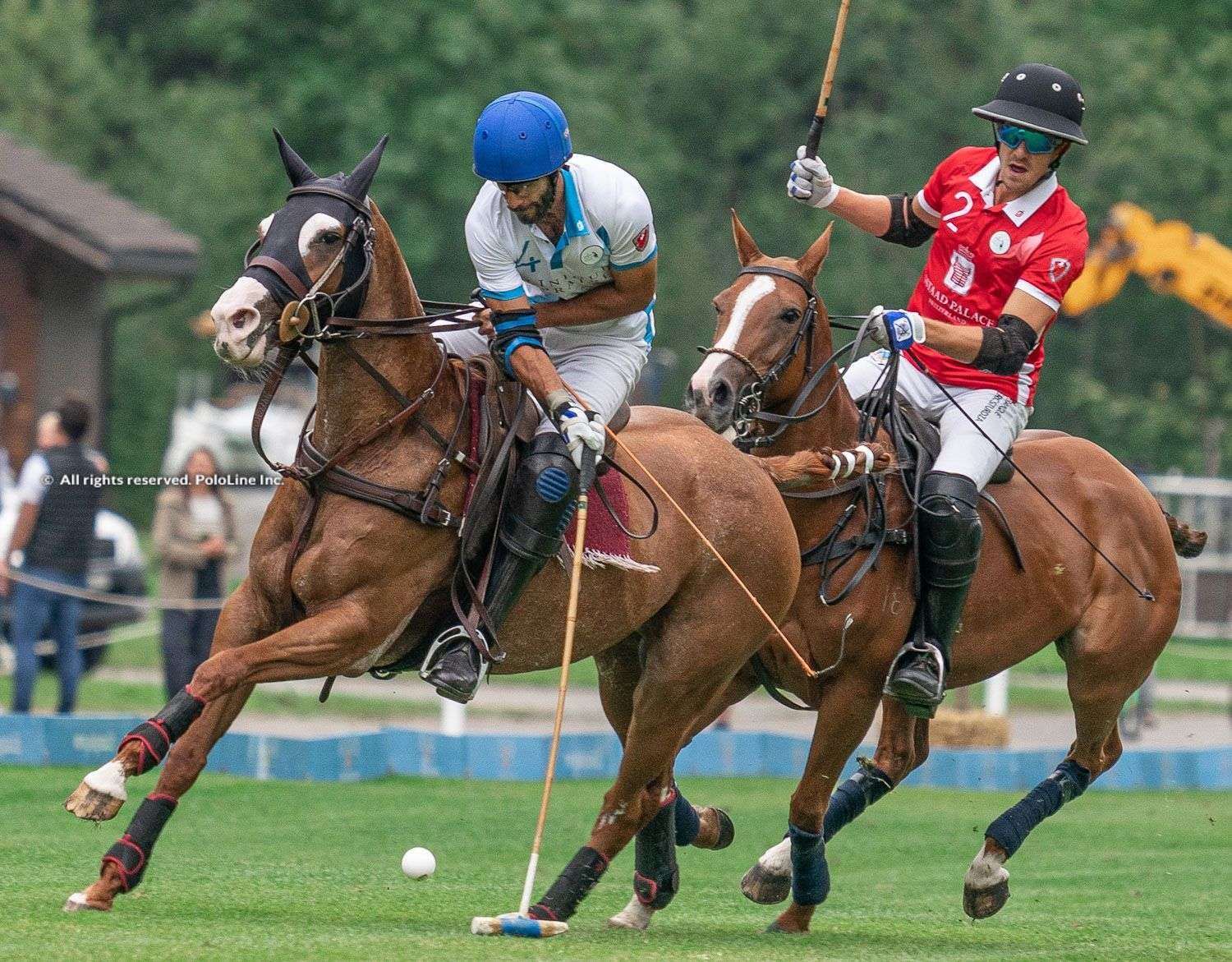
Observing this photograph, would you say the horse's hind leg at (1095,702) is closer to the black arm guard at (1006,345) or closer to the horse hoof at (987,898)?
the horse hoof at (987,898)

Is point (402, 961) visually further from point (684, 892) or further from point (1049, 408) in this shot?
point (1049, 408)

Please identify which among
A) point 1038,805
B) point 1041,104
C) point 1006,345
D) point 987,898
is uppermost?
point 1041,104

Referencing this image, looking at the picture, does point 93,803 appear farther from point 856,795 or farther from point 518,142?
point 856,795

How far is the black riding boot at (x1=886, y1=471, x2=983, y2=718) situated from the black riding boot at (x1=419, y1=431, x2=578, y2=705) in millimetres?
1864

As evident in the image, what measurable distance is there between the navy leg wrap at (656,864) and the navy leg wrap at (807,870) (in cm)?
48

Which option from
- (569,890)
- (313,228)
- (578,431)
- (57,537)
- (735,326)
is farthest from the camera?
(57,537)

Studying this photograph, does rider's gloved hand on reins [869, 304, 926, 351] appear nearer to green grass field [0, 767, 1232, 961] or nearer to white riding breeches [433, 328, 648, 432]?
white riding breeches [433, 328, 648, 432]

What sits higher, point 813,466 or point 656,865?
point 813,466

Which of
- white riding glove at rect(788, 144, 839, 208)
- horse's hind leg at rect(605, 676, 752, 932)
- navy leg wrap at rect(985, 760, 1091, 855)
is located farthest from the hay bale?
white riding glove at rect(788, 144, 839, 208)

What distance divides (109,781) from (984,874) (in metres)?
3.83

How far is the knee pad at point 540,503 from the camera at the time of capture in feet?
24.3

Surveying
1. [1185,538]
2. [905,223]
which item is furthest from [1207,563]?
[905,223]

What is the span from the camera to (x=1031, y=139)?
28.4 feet

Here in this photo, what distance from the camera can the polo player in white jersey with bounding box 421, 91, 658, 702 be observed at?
7242 millimetres
